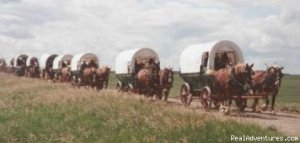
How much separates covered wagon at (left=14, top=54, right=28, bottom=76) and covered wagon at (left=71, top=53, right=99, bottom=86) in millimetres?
24893

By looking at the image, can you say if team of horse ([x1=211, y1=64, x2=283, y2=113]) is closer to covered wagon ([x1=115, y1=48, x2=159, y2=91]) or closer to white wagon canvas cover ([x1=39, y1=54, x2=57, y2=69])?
covered wagon ([x1=115, y1=48, x2=159, y2=91])

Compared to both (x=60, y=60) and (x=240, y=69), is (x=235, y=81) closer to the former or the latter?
(x=240, y=69)

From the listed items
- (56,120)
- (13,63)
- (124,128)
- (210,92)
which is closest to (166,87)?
(210,92)

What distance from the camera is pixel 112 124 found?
18000mm

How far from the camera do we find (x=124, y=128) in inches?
682

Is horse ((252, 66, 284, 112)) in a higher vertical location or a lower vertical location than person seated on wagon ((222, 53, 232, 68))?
lower

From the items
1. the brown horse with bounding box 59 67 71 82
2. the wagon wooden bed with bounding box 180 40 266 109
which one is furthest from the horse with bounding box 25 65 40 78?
the wagon wooden bed with bounding box 180 40 266 109

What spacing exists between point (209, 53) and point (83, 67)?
65.9 feet

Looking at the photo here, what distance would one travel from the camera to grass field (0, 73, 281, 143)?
625 inches

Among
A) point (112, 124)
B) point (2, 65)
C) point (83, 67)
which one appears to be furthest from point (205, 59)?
point (2, 65)

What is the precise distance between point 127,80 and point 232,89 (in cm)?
1248

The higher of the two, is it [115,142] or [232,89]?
[232,89]

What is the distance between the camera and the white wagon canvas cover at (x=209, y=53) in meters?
27.4

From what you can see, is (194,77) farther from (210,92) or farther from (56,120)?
(56,120)
